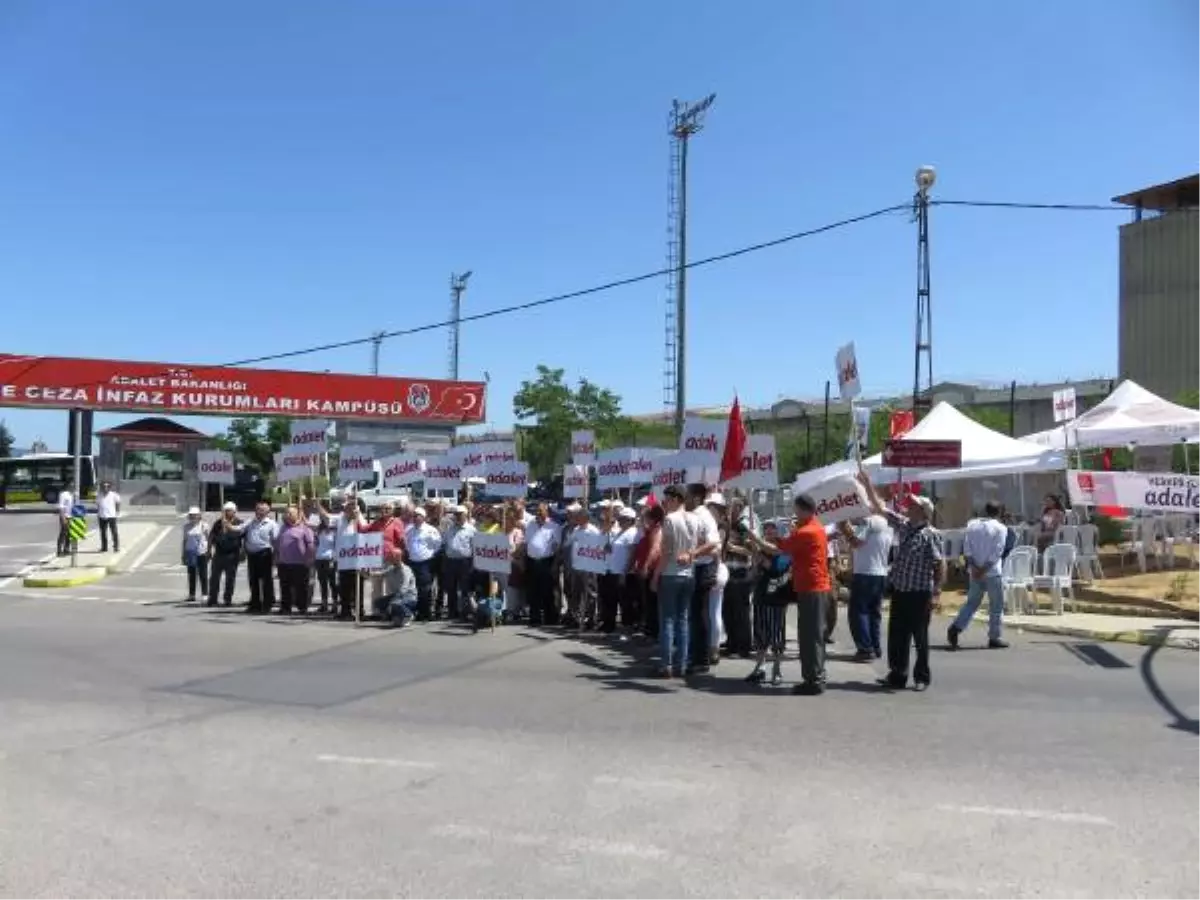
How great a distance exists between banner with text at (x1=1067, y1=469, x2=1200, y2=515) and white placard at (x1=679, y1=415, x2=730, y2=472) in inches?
255

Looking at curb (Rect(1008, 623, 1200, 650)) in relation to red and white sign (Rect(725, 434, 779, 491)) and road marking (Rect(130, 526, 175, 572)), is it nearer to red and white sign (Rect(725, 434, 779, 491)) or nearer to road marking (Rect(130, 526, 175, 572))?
red and white sign (Rect(725, 434, 779, 491))

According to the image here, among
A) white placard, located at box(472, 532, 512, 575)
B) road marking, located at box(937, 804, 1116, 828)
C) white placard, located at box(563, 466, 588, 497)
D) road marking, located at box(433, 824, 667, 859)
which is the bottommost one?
road marking, located at box(433, 824, 667, 859)

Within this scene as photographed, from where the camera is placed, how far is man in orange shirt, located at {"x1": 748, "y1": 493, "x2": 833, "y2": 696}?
9531 millimetres

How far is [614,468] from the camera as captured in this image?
16.6m

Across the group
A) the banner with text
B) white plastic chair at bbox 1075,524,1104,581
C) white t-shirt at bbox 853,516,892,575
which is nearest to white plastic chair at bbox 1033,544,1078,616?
the banner with text

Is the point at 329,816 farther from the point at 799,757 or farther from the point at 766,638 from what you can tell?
the point at 766,638

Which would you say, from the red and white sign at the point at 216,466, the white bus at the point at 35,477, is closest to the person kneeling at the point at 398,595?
the red and white sign at the point at 216,466

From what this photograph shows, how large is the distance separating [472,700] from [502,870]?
4.14 metres

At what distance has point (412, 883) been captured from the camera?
487 cm

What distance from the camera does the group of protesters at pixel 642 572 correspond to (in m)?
9.84

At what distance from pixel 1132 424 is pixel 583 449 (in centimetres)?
1049

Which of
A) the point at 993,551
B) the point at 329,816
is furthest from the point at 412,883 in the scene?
the point at 993,551

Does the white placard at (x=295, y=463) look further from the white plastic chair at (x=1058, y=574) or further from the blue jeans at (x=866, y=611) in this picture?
the white plastic chair at (x=1058, y=574)

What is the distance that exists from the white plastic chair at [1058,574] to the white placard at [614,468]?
6065 millimetres
